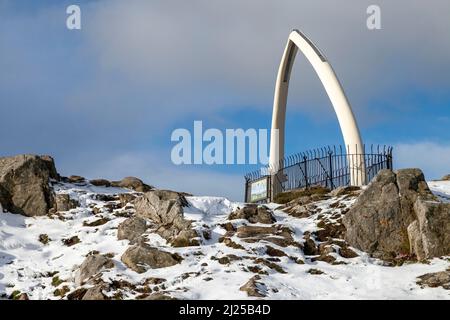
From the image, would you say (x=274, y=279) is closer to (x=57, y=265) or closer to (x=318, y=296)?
(x=318, y=296)

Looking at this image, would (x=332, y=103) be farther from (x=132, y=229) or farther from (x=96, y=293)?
(x=96, y=293)

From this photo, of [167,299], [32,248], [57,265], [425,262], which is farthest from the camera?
[32,248]

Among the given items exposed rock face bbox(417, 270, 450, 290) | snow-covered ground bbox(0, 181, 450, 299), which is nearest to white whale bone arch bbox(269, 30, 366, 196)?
snow-covered ground bbox(0, 181, 450, 299)

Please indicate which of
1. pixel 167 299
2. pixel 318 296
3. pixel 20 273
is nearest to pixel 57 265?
pixel 20 273

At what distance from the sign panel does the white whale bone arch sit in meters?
0.56

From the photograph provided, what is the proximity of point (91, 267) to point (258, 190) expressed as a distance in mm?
15077

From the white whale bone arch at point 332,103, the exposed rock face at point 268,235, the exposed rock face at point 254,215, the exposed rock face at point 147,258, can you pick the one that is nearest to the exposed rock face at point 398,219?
the exposed rock face at point 268,235

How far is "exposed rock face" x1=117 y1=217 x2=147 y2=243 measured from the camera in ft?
59.3

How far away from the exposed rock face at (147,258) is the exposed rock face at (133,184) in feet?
24.3

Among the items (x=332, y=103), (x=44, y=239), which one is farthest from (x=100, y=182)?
(x=332, y=103)

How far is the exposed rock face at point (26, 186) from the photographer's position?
20.7m

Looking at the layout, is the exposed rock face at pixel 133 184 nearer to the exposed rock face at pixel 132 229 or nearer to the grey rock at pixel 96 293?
the exposed rock face at pixel 132 229
